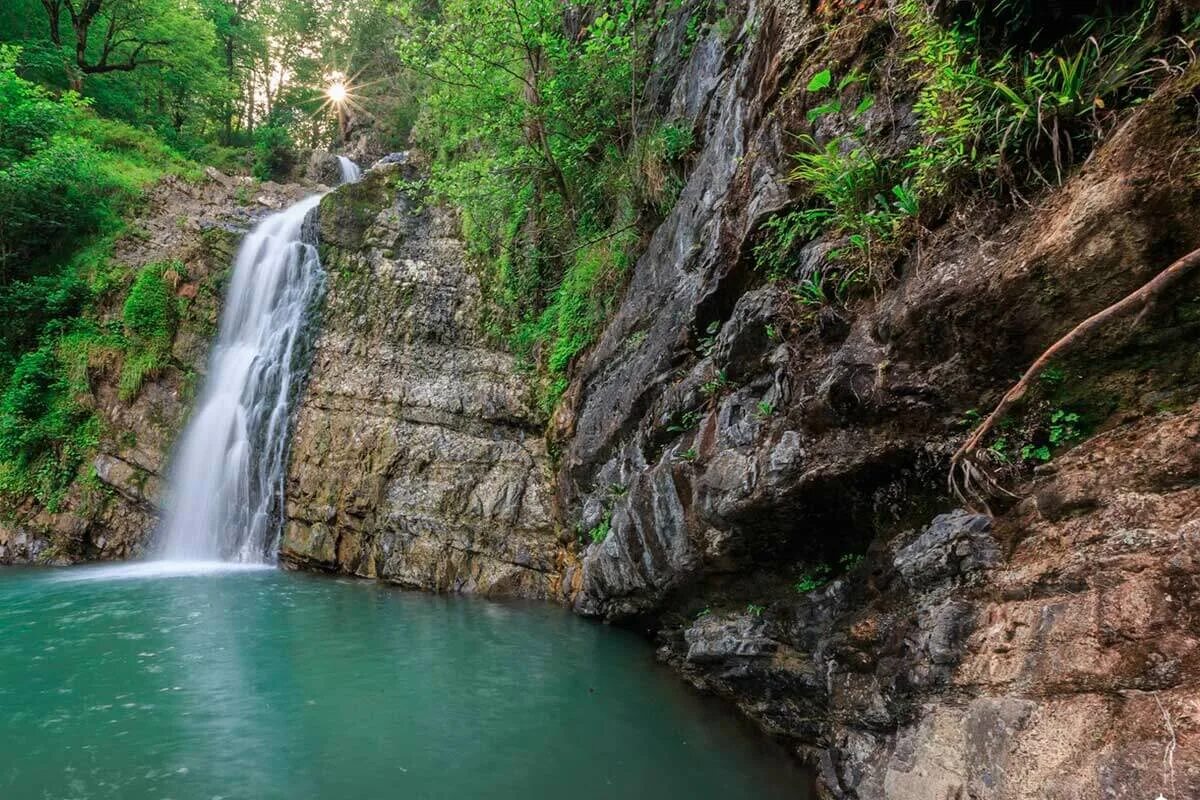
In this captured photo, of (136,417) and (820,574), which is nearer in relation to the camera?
(820,574)

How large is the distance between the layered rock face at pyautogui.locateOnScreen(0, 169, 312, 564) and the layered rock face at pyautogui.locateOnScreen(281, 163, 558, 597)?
9.36ft

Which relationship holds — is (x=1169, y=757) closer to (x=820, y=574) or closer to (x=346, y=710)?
(x=820, y=574)

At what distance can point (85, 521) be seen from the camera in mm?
10516

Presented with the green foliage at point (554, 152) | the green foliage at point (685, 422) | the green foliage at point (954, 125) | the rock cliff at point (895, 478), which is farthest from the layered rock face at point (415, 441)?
the green foliage at point (954, 125)

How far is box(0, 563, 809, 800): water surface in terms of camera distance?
391cm

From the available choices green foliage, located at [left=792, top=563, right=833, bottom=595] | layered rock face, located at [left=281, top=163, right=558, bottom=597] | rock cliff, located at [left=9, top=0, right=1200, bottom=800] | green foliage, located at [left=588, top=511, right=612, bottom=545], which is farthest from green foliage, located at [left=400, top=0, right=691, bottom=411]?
green foliage, located at [left=792, top=563, right=833, bottom=595]

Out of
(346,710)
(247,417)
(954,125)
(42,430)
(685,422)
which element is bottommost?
(346,710)

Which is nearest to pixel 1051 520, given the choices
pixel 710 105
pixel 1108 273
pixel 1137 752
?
pixel 1137 752

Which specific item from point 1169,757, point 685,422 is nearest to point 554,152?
point 685,422

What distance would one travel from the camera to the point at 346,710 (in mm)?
4891

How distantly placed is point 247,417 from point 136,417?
2.35 m

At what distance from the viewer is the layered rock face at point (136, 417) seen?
10.5 metres

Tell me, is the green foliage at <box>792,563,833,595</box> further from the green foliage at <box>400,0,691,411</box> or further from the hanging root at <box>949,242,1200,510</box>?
the green foliage at <box>400,0,691,411</box>

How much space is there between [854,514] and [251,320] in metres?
12.9
